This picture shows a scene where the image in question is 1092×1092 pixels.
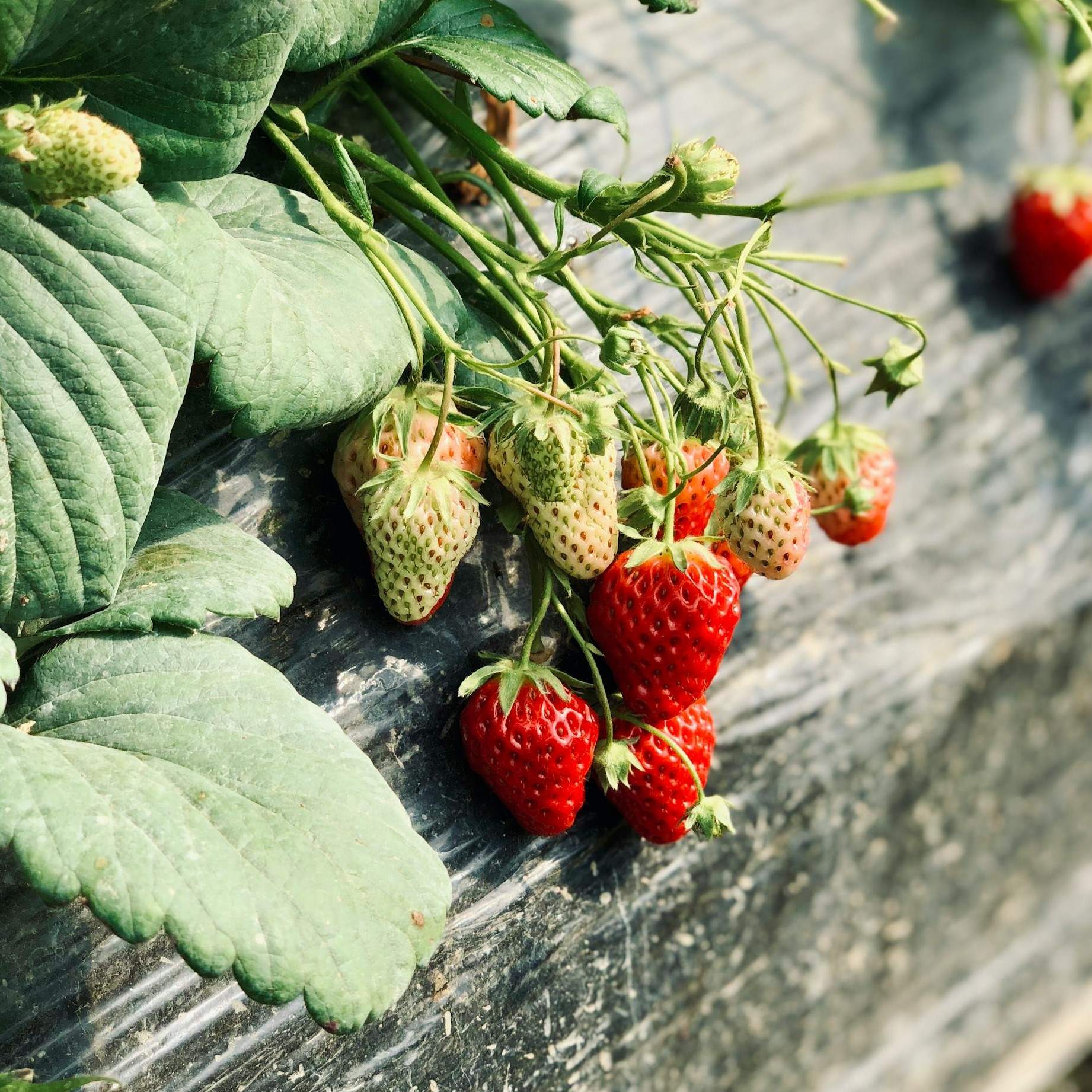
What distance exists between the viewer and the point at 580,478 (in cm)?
66

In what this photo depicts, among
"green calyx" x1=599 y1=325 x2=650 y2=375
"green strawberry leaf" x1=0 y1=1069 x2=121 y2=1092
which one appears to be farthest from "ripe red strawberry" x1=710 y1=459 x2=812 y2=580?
"green strawberry leaf" x1=0 y1=1069 x2=121 y2=1092

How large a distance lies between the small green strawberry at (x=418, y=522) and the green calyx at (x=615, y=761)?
0.52ft

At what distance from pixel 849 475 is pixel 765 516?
0.21m

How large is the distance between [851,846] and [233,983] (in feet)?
2.25

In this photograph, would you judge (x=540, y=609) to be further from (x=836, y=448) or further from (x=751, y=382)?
(x=836, y=448)

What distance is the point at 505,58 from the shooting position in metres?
0.70

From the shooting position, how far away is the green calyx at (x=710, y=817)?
2.44 feet

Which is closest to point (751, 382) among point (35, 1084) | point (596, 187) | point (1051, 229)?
point (596, 187)

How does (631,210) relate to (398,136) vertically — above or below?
above

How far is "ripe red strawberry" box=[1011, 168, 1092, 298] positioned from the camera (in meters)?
1.31

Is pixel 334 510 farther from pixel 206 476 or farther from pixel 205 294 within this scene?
pixel 205 294

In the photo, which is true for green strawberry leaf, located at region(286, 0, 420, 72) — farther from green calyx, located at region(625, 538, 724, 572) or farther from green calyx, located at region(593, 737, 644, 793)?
green calyx, located at region(593, 737, 644, 793)

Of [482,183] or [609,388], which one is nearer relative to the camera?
[609,388]

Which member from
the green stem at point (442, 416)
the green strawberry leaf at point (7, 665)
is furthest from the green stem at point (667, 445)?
the green strawberry leaf at point (7, 665)
